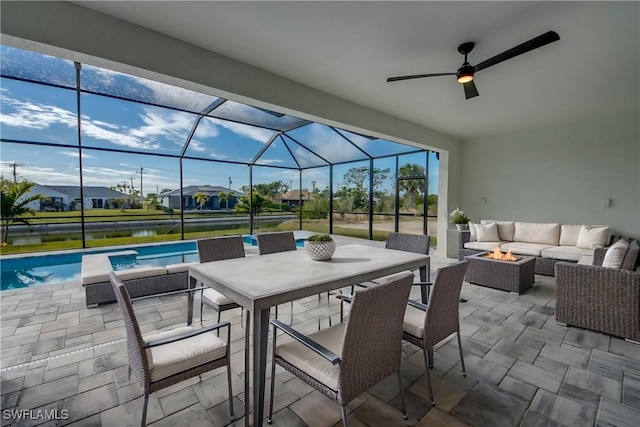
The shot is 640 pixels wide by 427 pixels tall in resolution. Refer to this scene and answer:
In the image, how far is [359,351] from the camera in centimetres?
138

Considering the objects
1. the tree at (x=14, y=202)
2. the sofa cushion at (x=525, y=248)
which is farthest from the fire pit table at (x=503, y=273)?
the tree at (x=14, y=202)

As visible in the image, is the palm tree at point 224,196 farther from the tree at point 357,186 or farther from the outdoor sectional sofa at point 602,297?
the outdoor sectional sofa at point 602,297

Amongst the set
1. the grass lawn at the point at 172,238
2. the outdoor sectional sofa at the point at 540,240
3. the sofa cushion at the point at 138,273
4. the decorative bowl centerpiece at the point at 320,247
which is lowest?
the grass lawn at the point at 172,238

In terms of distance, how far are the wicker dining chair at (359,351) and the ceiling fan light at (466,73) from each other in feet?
7.44

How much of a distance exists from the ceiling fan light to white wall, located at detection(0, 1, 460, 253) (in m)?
1.82

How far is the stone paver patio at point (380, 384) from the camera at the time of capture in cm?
169

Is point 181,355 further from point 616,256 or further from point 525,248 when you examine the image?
point 525,248

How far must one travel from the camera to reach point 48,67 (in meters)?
4.33

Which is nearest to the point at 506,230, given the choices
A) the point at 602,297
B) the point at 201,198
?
the point at 602,297

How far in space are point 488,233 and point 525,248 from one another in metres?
0.75

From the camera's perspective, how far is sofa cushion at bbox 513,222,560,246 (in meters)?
5.33

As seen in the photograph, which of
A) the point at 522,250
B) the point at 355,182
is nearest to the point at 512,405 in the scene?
the point at 522,250

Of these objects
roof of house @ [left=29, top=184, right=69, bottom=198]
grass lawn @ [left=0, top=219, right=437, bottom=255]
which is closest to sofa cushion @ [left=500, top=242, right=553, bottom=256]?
grass lawn @ [left=0, top=219, right=437, bottom=255]

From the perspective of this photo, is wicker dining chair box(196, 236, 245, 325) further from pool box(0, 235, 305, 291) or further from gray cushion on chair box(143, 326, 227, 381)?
pool box(0, 235, 305, 291)
